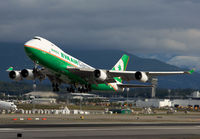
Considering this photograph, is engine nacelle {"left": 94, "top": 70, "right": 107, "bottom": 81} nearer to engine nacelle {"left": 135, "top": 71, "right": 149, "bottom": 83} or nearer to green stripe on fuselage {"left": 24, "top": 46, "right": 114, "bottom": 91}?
green stripe on fuselage {"left": 24, "top": 46, "right": 114, "bottom": 91}

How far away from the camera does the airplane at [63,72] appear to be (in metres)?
67.9

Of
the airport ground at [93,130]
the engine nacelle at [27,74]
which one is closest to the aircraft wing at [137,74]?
the airport ground at [93,130]

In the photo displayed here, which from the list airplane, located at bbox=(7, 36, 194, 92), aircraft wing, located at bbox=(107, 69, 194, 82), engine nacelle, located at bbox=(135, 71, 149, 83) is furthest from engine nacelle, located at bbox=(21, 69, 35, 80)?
engine nacelle, located at bbox=(135, 71, 149, 83)

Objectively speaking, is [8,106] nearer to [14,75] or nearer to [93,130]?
[14,75]

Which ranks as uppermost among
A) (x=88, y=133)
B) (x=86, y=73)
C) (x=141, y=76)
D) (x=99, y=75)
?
(x=86, y=73)

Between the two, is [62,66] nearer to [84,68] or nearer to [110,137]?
[84,68]

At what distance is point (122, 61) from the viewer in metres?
97.7

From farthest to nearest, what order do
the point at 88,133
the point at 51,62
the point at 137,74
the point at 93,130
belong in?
the point at 137,74 < the point at 51,62 < the point at 93,130 < the point at 88,133

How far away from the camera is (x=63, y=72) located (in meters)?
71.6

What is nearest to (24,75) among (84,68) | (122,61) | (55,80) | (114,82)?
(55,80)

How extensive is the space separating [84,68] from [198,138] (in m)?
30.6

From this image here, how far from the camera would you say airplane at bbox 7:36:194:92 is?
2672 inches

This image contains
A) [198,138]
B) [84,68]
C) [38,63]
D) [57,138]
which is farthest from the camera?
[84,68]

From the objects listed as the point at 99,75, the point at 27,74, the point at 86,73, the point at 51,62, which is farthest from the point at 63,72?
the point at 27,74
